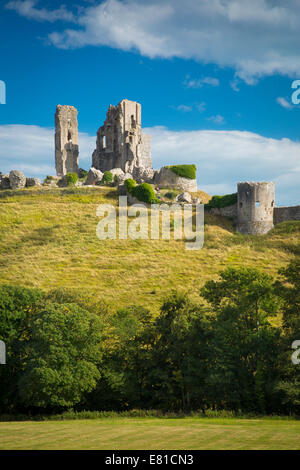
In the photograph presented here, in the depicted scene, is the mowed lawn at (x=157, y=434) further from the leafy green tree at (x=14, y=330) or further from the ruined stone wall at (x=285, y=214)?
the ruined stone wall at (x=285, y=214)

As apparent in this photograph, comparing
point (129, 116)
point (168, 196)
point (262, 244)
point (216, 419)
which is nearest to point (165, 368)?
point (216, 419)

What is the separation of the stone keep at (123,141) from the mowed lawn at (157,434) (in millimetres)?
52744

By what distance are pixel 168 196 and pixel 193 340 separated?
36313 mm

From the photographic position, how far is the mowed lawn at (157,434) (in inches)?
501

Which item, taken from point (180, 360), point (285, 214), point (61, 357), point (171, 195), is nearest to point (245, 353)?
point (180, 360)

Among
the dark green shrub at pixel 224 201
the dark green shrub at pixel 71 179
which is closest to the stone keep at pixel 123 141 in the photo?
the dark green shrub at pixel 71 179

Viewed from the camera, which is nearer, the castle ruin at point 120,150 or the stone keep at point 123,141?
the castle ruin at point 120,150

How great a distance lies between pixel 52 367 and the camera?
70.7 feet

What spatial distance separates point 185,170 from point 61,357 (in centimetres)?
4287

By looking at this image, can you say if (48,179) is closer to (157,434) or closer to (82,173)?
(82,173)

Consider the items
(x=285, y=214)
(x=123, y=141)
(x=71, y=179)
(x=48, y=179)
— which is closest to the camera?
(x=285, y=214)

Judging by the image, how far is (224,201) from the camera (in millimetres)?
52594

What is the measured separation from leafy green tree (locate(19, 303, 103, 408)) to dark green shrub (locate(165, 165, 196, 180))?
3905 cm
